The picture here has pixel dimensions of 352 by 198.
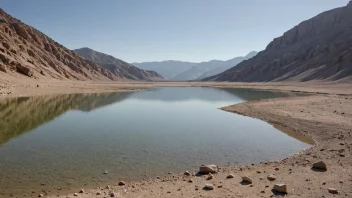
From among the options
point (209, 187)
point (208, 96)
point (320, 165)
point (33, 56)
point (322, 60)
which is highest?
point (322, 60)

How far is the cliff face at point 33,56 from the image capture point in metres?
91.2

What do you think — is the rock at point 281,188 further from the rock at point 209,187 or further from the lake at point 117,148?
the lake at point 117,148

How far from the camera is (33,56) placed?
12431 cm

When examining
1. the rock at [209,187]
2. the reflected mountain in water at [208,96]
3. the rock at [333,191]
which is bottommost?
the rock at [209,187]

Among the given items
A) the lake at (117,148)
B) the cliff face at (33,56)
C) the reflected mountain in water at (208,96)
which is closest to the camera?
the lake at (117,148)

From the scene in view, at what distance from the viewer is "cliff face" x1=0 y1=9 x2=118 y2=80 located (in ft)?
299

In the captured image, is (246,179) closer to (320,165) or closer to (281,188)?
(281,188)

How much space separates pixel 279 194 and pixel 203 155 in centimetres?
760

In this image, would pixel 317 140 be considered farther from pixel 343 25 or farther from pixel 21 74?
pixel 343 25

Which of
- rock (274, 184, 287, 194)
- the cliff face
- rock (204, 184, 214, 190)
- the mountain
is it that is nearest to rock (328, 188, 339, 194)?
rock (274, 184, 287, 194)

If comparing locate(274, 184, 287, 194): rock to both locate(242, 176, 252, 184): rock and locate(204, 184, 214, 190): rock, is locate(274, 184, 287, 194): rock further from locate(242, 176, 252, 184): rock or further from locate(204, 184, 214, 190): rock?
locate(204, 184, 214, 190): rock

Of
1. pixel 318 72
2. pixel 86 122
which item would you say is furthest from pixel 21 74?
pixel 318 72

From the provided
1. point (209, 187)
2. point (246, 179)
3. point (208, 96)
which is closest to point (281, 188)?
point (246, 179)

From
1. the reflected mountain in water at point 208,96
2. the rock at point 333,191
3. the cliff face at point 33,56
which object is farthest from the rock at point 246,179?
the cliff face at point 33,56
